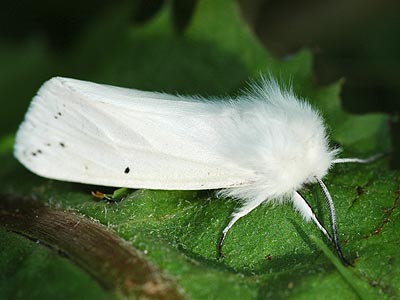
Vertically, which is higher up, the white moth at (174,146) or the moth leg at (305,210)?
the white moth at (174,146)

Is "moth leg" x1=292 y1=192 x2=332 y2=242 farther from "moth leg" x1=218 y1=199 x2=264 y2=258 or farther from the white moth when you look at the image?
"moth leg" x1=218 y1=199 x2=264 y2=258

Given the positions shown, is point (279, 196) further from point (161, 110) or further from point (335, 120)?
point (335, 120)

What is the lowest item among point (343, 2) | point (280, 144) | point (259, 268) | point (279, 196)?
point (259, 268)

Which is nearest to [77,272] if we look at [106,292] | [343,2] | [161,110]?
[106,292]

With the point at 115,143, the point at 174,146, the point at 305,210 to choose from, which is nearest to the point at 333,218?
the point at 305,210

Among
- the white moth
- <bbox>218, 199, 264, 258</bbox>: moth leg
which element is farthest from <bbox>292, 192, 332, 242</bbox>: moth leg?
<bbox>218, 199, 264, 258</bbox>: moth leg

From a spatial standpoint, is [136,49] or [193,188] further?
[136,49]

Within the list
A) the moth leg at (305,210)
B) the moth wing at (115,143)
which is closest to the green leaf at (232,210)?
the moth leg at (305,210)

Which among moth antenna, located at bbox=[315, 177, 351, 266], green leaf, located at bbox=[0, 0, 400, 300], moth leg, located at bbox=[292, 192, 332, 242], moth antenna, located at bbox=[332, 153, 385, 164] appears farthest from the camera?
moth antenna, located at bbox=[332, 153, 385, 164]

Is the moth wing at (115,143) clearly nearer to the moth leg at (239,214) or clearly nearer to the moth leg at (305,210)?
the moth leg at (239,214)
